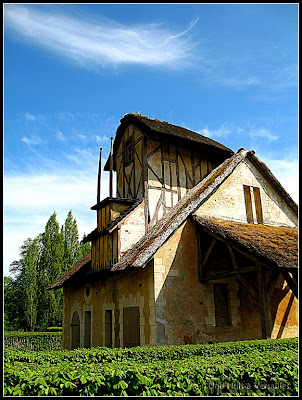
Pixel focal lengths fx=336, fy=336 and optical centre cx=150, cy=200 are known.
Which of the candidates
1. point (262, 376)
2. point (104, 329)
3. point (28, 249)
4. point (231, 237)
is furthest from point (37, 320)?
point (262, 376)

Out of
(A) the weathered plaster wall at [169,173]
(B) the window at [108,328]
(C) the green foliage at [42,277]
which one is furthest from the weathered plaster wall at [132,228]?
(C) the green foliage at [42,277]

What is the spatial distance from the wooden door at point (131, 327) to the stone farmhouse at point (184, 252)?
0.10 feet

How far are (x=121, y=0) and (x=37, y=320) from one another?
2887cm

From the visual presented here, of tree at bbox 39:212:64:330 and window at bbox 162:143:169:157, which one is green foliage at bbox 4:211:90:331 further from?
window at bbox 162:143:169:157

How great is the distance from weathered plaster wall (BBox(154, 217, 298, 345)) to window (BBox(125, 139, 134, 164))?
4893 millimetres

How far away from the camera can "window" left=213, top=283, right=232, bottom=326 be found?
1019cm

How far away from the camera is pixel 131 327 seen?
32.8ft

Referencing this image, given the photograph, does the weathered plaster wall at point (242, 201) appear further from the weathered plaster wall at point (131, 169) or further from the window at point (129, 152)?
the window at point (129, 152)

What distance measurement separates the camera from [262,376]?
385cm

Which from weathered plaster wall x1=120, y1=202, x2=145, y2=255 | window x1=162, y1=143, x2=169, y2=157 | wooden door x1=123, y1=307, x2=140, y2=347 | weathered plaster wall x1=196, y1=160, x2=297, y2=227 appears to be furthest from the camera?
window x1=162, y1=143, x2=169, y2=157

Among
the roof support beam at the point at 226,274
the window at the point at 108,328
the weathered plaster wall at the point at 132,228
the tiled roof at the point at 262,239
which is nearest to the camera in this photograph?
the tiled roof at the point at 262,239

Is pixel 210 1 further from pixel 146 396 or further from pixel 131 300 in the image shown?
pixel 131 300

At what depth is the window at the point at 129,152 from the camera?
14.0 m

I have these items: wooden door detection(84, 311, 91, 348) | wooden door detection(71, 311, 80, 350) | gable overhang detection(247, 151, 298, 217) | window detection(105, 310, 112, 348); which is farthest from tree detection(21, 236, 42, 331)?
gable overhang detection(247, 151, 298, 217)
